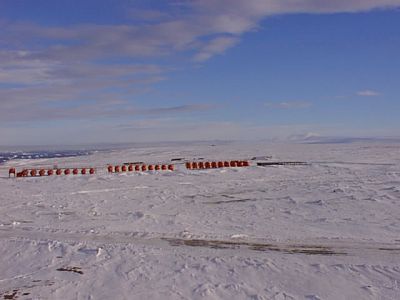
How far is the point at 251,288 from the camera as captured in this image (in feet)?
26.9

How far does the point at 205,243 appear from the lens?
36.2ft

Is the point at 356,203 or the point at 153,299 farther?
the point at 356,203

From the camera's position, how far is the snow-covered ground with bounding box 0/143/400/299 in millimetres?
→ 8344

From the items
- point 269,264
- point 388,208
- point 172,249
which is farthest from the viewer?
point 388,208

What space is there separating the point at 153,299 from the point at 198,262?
6.03 ft

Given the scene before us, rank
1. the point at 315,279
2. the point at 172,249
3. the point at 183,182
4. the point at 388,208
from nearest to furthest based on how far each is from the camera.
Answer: the point at 315,279 → the point at 172,249 → the point at 388,208 → the point at 183,182

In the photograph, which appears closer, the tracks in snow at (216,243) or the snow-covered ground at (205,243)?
the snow-covered ground at (205,243)

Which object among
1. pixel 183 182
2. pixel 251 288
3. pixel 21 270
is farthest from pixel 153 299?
pixel 183 182

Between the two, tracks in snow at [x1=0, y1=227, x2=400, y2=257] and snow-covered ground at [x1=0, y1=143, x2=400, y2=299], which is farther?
tracks in snow at [x1=0, y1=227, x2=400, y2=257]

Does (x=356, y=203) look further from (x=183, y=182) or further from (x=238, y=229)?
(x=183, y=182)

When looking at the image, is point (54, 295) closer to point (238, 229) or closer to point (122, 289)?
point (122, 289)

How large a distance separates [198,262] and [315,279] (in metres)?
2.34

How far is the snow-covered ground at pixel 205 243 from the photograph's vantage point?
8.34 m

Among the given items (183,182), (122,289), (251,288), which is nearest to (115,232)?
(122,289)
